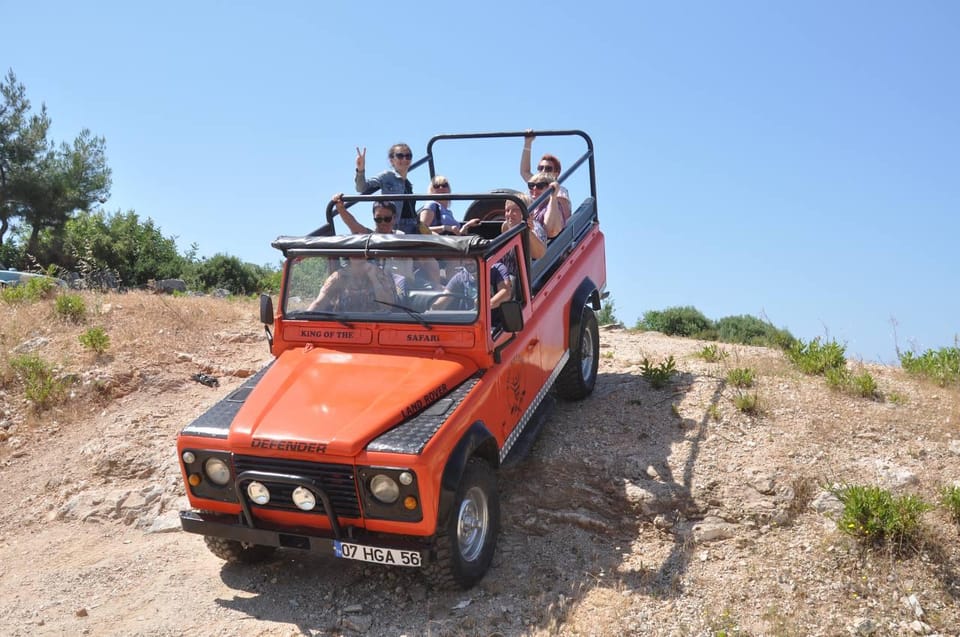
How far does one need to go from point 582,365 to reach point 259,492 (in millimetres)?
3667

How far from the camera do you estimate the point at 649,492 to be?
21.4 ft

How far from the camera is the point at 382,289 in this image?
20.3ft

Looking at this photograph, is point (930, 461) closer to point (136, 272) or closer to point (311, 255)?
point (311, 255)

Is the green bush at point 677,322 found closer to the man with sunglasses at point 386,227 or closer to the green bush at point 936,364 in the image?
the green bush at point 936,364

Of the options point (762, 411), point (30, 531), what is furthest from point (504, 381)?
point (30, 531)

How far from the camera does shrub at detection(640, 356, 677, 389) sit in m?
8.35

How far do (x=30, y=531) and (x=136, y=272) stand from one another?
16325mm

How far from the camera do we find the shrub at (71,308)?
1114 cm

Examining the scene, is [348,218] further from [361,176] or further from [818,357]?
[818,357]

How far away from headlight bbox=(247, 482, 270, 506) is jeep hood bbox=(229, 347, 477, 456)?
21cm

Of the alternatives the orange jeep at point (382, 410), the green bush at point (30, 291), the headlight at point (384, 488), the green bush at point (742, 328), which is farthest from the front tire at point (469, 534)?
the green bush at point (742, 328)

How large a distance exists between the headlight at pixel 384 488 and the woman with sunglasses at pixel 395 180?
132 inches

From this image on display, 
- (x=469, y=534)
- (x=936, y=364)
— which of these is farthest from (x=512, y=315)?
(x=936, y=364)

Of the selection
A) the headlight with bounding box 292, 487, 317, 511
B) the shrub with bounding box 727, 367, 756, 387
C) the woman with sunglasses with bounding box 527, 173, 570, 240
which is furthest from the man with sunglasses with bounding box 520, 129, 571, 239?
the headlight with bounding box 292, 487, 317, 511
